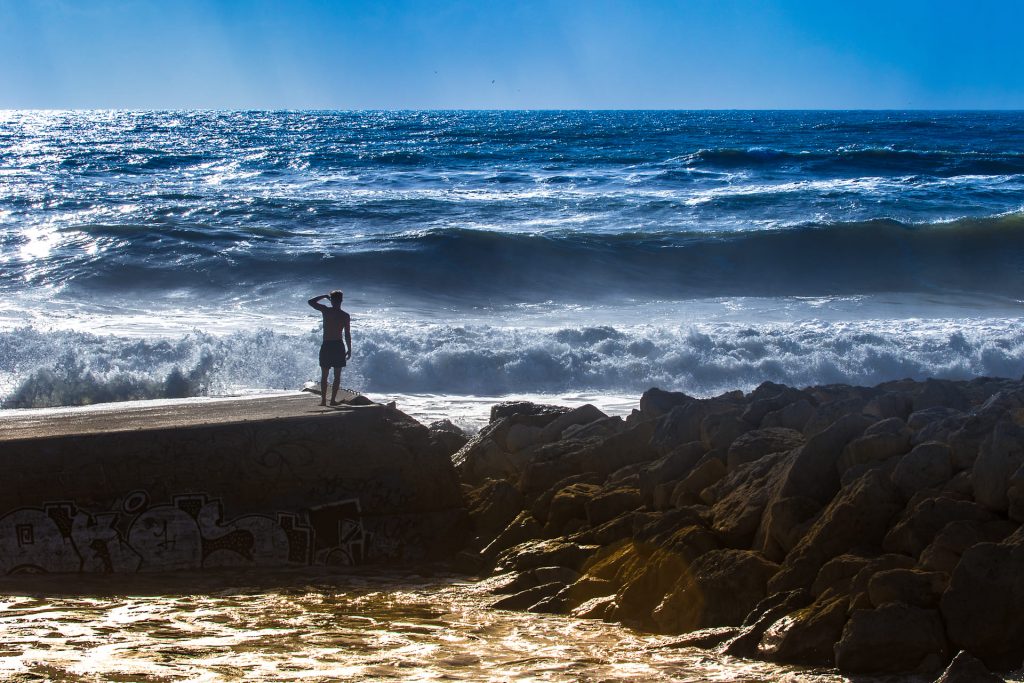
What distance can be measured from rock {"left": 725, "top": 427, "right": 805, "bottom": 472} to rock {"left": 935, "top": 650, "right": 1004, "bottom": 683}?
2.42m

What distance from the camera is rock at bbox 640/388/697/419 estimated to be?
820cm

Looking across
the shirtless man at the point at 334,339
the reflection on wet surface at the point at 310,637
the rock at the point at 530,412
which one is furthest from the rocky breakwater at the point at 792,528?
the shirtless man at the point at 334,339

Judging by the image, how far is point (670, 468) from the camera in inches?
263

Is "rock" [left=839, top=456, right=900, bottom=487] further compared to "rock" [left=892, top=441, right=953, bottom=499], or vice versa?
"rock" [left=839, top=456, right=900, bottom=487]

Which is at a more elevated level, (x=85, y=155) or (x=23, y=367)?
(x=85, y=155)

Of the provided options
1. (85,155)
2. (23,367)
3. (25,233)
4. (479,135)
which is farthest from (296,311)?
(479,135)

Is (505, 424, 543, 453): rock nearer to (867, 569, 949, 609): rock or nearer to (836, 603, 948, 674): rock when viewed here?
(867, 569, 949, 609): rock

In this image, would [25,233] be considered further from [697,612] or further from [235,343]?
[697,612]

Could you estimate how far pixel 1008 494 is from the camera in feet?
16.1

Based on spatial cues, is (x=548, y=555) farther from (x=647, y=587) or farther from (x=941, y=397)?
(x=941, y=397)

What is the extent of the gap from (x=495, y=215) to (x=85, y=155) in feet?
66.6

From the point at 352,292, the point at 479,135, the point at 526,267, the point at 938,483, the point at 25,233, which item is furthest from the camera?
the point at 479,135

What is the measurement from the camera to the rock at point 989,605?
14.0 feet

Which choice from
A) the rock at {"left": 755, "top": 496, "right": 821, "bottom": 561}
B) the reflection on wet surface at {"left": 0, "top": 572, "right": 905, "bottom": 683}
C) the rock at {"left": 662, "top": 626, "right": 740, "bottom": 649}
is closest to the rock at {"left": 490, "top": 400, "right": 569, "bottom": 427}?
the reflection on wet surface at {"left": 0, "top": 572, "right": 905, "bottom": 683}
